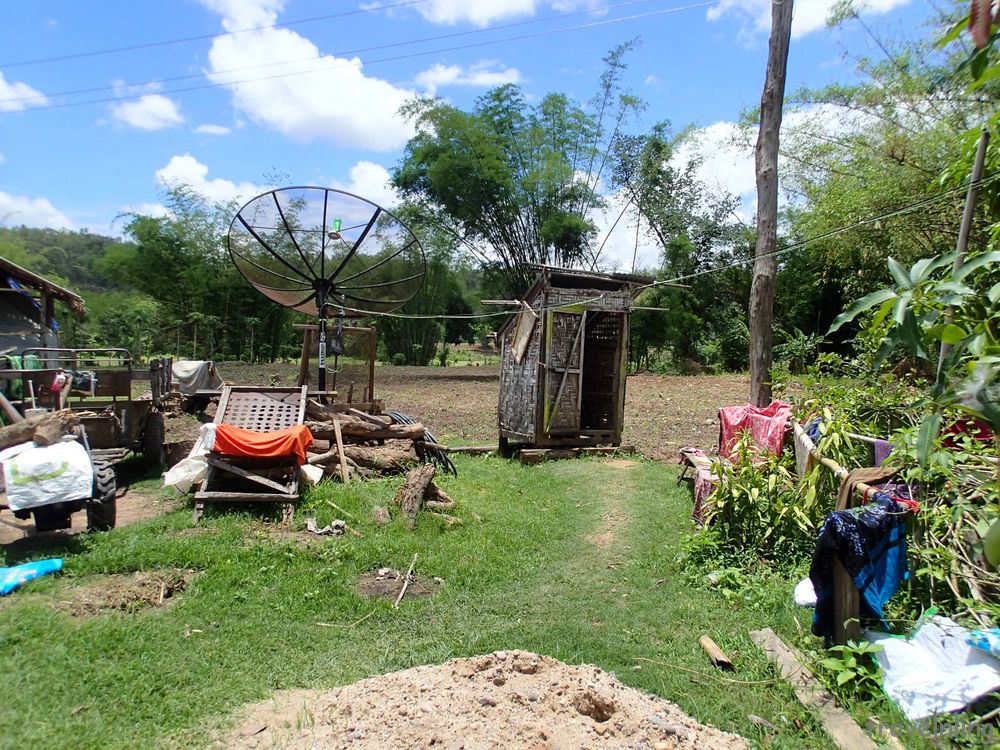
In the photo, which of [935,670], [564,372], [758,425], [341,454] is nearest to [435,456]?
[341,454]

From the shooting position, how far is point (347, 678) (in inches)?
130

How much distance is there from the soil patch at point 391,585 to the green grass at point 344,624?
0.30 feet

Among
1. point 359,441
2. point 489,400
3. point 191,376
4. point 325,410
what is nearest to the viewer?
point 325,410

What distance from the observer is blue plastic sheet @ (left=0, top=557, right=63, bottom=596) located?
4059 millimetres

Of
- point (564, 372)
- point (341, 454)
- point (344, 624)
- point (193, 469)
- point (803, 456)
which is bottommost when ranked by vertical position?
point (344, 624)

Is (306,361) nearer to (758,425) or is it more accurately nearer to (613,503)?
(613,503)

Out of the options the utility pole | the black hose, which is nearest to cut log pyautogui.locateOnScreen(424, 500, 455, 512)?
the black hose

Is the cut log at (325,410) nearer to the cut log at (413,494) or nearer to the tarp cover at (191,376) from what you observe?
the cut log at (413,494)

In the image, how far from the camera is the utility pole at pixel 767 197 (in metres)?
6.48

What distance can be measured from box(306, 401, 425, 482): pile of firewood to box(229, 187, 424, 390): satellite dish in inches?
29.2

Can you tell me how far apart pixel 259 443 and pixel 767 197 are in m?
5.80

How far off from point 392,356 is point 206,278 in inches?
368

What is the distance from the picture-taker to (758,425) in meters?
5.99

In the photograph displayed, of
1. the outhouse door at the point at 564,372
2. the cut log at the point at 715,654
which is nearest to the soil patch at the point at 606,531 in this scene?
the cut log at the point at 715,654
